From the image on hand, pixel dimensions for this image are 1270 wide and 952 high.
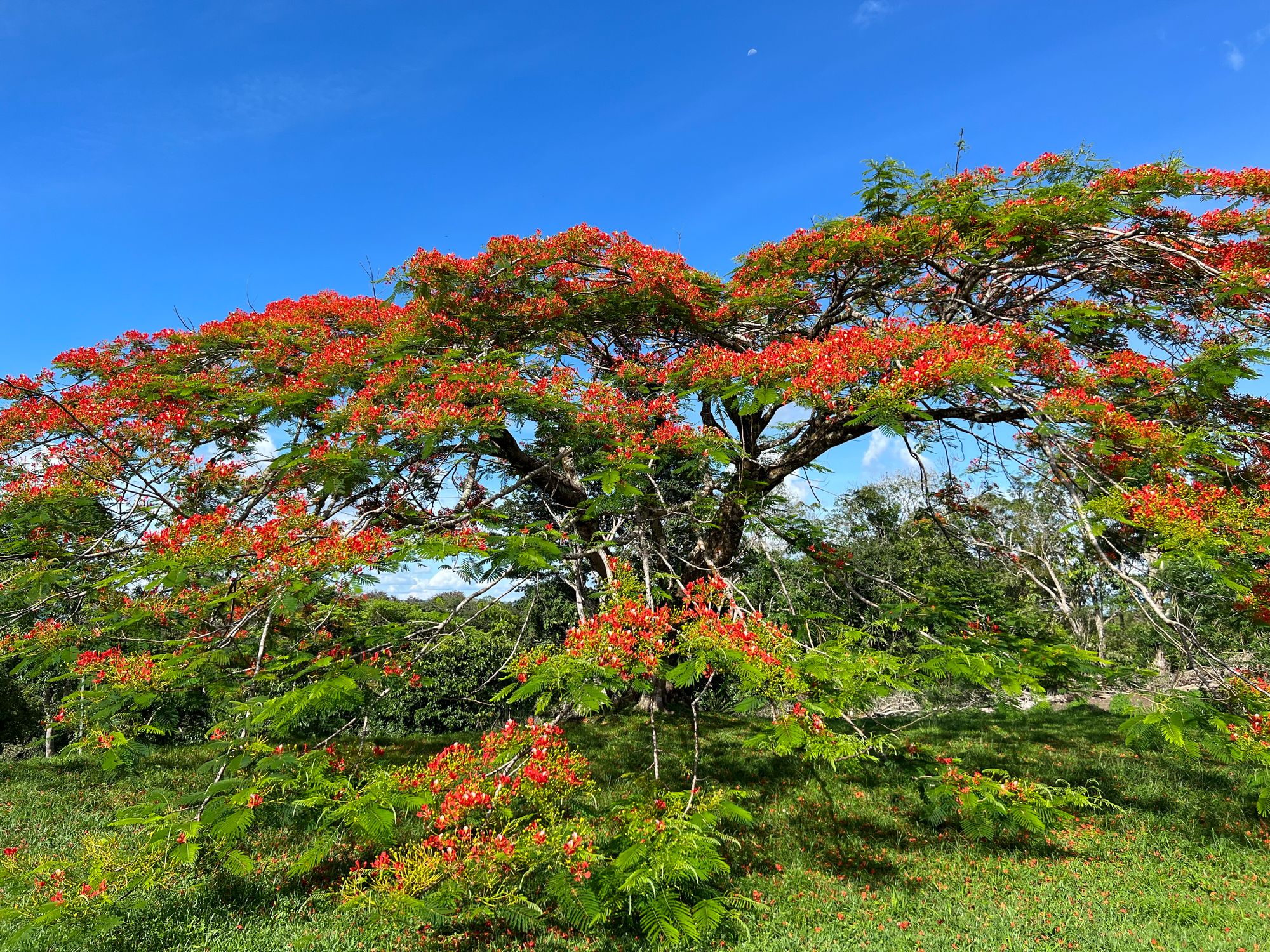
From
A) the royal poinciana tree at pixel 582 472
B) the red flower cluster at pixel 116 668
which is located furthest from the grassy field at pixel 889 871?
the red flower cluster at pixel 116 668

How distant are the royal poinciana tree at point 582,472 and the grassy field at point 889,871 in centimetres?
56

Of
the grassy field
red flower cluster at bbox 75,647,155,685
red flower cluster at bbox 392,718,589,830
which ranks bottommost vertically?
the grassy field

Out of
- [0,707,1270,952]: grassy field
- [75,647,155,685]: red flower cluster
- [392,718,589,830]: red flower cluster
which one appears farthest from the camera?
[75,647,155,685]: red flower cluster

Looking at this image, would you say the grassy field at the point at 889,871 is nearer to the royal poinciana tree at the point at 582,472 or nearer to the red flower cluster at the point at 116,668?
the royal poinciana tree at the point at 582,472

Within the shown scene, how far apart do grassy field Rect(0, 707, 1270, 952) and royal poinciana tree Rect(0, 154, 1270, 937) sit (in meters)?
0.56

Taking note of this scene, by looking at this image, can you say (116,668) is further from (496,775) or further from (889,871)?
(889,871)

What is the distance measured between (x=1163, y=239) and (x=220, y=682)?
983 cm

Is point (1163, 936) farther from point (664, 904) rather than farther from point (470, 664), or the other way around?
point (470, 664)

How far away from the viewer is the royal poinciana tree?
3.59 m

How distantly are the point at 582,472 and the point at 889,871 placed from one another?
16.8ft

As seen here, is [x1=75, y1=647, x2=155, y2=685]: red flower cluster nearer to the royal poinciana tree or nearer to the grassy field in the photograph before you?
the royal poinciana tree

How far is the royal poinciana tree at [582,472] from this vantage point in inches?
141

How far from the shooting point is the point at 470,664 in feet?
42.0

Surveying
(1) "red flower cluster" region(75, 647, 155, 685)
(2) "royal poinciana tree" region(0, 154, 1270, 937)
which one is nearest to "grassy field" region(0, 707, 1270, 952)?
(2) "royal poinciana tree" region(0, 154, 1270, 937)
